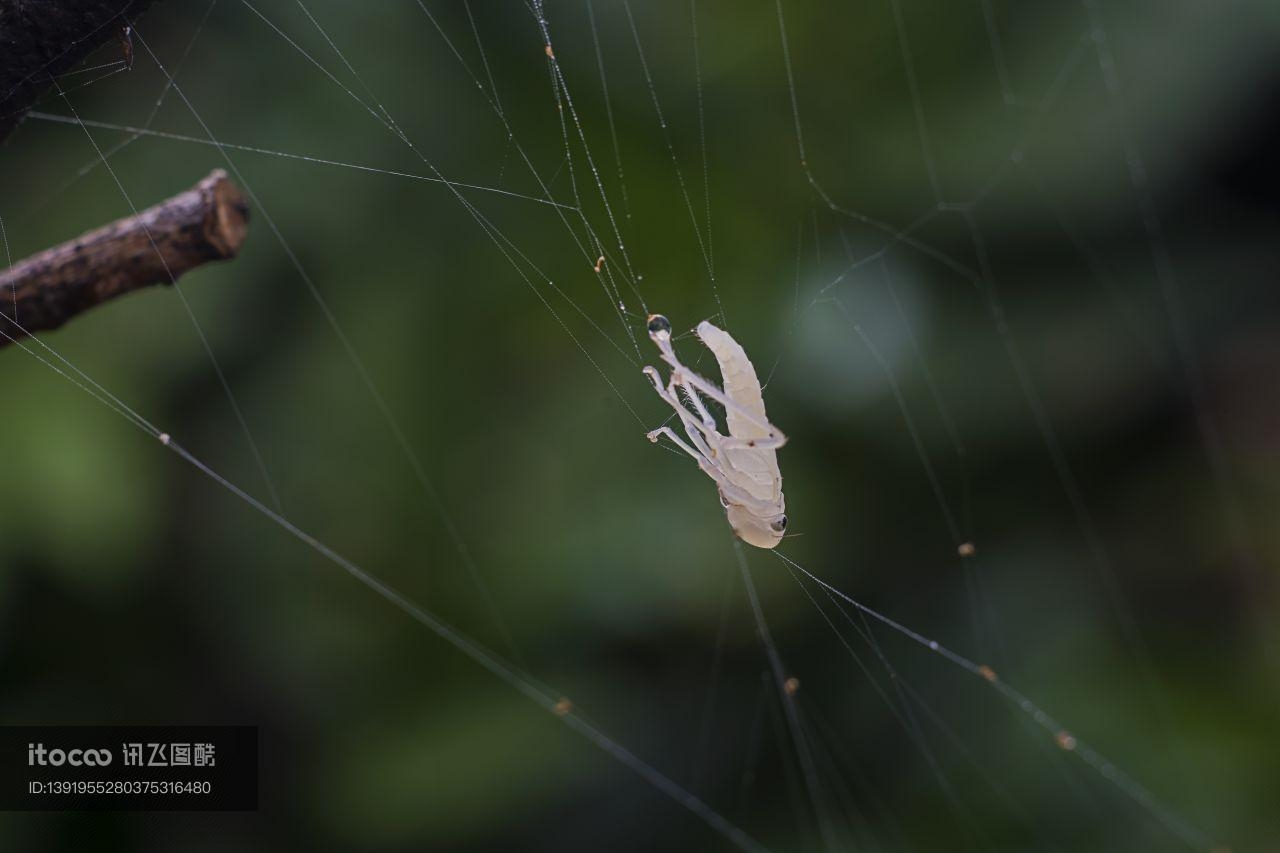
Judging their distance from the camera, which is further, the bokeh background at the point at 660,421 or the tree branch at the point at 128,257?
the bokeh background at the point at 660,421

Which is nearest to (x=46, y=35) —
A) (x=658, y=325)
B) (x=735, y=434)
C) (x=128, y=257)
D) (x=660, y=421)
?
(x=128, y=257)

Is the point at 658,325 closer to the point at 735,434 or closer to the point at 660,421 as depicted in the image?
the point at 735,434

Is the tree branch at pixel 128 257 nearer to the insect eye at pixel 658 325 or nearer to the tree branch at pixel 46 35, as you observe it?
the tree branch at pixel 46 35

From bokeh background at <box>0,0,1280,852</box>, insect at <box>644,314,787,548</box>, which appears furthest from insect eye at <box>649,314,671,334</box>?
bokeh background at <box>0,0,1280,852</box>

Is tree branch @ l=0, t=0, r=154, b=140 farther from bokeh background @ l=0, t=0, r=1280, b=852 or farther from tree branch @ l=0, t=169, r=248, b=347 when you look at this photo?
bokeh background @ l=0, t=0, r=1280, b=852

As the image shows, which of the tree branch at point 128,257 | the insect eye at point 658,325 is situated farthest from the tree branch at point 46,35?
the insect eye at point 658,325
